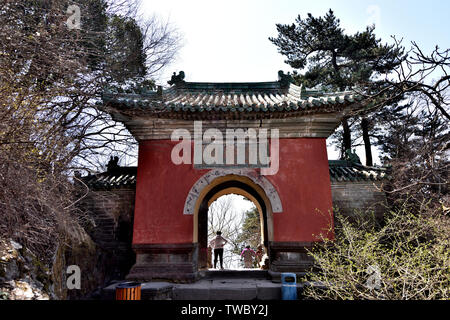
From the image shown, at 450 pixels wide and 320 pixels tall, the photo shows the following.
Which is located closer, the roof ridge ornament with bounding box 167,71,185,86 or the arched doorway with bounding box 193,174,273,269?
the arched doorway with bounding box 193,174,273,269

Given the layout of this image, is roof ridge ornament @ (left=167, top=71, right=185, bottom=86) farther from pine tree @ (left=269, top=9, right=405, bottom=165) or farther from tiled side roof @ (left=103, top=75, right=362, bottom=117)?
pine tree @ (left=269, top=9, right=405, bottom=165)

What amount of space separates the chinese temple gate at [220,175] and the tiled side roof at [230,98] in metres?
0.03

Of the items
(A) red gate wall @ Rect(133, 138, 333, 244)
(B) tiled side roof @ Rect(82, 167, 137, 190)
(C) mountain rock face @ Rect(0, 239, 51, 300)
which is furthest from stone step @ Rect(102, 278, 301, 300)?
(B) tiled side roof @ Rect(82, 167, 137, 190)

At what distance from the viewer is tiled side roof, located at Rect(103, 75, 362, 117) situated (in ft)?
21.1

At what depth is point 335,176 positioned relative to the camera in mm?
7520

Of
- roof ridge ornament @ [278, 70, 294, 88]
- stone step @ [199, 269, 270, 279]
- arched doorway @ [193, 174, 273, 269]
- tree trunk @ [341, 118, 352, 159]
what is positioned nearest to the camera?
stone step @ [199, 269, 270, 279]

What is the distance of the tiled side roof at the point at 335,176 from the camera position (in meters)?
7.39

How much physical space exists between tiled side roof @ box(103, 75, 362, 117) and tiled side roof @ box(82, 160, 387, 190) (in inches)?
82.4

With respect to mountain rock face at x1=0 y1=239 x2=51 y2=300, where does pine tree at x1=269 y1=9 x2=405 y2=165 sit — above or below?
above

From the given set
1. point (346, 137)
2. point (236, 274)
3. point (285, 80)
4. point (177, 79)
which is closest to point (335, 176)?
point (285, 80)

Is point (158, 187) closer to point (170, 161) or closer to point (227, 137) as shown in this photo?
point (170, 161)

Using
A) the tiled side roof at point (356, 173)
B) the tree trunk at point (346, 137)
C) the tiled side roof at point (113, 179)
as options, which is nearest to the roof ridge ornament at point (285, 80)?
the tiled side roof at point (356, 173)

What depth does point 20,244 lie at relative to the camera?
4230 millimetres
